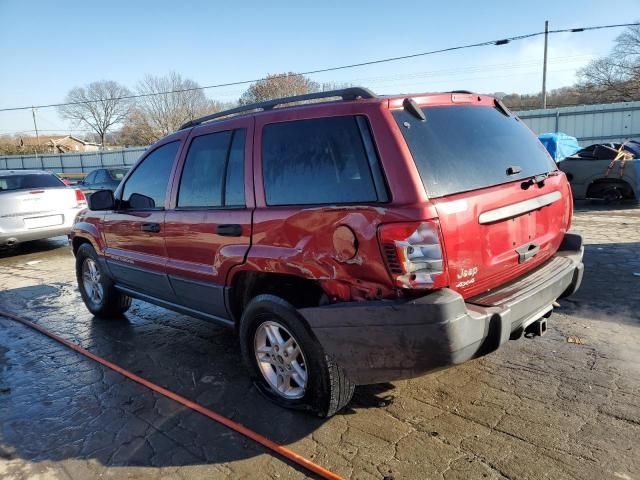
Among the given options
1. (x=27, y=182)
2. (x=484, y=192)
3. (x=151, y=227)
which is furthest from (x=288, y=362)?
(x=27, y=182)

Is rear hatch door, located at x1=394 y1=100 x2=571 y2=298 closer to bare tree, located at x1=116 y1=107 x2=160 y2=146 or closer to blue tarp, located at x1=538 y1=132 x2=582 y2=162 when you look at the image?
blue tarp, located at x1=538 y1=132 x2=582 y2=162

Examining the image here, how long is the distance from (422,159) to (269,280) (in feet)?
4.11

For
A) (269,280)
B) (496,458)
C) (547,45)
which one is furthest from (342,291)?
(547,45)

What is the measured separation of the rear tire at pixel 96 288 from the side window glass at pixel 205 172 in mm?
1833

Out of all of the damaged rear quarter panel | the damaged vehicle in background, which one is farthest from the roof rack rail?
the damaged vehicle in background

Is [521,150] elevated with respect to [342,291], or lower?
elevated

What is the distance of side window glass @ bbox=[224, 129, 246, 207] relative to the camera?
323 centimetres

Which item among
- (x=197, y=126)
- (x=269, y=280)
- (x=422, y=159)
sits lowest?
(x=269, y=280)

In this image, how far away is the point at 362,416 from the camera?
3.01 metres

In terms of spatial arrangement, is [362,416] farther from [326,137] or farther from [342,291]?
[326,137]

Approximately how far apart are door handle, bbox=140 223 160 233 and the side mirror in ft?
2.01

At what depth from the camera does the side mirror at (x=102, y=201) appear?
4.48 meters

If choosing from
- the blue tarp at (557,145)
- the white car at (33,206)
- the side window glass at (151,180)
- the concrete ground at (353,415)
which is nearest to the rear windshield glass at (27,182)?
the white car at (33,206)

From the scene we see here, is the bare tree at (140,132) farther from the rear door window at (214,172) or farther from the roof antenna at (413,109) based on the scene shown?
the roof antenna at (413,109)
